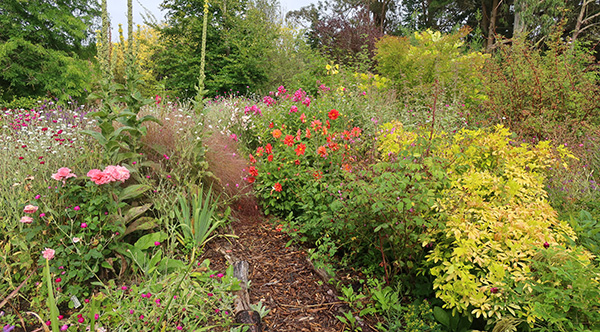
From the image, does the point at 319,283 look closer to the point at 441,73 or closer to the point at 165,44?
the point at 441,73

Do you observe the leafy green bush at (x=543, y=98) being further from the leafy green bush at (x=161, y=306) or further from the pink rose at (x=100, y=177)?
the pink rose at (x=100, y=177)

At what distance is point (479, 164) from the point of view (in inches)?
106

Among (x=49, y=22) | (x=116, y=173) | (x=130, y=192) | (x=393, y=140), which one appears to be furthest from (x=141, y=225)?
(x=49, y=22)

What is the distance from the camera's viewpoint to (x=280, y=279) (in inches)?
101

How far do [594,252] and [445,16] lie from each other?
2081cm

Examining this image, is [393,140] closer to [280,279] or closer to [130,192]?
[280,279]

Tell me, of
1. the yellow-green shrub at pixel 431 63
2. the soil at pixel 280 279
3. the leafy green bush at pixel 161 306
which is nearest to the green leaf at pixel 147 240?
the leafy green bush at pixel 161 306

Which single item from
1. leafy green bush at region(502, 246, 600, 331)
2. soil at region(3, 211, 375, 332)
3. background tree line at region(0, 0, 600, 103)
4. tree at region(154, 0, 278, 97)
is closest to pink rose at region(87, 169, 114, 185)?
soil at region(3, 211, 375, 332)

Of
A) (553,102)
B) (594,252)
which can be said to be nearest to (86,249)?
(594,252)

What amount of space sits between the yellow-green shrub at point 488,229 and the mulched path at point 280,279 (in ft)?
2.65

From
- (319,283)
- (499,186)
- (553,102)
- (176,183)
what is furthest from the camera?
(553,102)

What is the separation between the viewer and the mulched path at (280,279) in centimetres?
220

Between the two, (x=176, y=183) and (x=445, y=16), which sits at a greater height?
(x=445, y=16)

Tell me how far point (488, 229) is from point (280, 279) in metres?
1.53
